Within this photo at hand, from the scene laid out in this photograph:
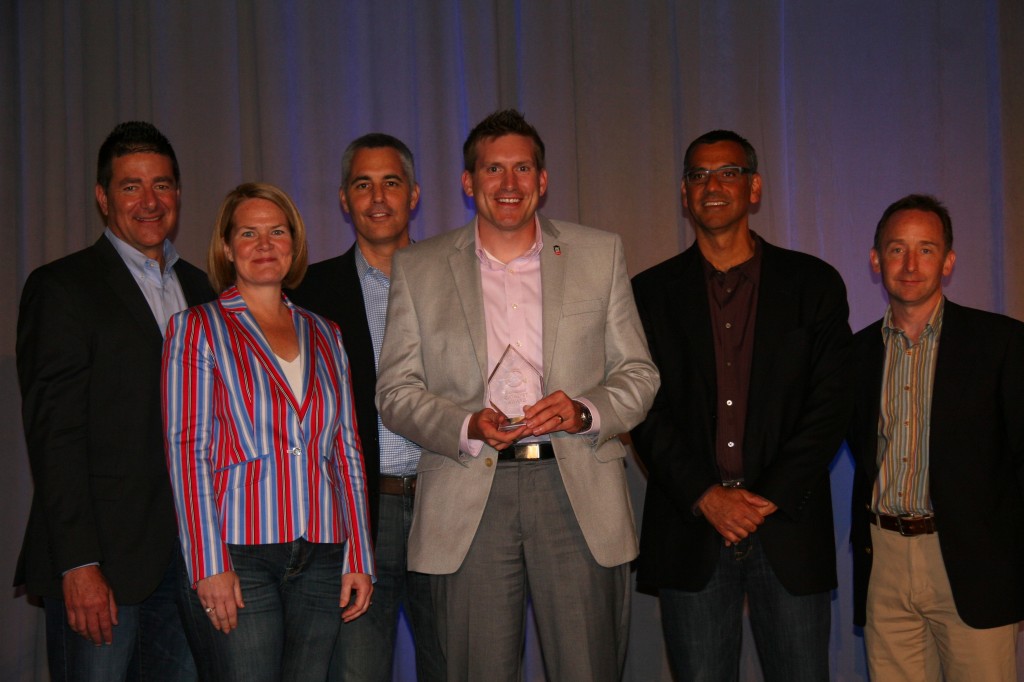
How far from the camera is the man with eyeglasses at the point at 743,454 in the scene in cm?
282

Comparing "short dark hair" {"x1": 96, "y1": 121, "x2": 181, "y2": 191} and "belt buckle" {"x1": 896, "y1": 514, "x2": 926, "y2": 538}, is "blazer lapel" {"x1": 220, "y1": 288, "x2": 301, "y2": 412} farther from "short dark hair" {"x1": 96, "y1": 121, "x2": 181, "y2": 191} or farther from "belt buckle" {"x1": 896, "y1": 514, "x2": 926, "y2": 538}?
"belt buckle" {"x1": 896, "y1": 514, "x2": 926, "y2": 538}

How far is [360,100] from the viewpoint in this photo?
4547 mm

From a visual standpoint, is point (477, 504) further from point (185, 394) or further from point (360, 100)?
point (360, 100)

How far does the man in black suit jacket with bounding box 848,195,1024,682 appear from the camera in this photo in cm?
282

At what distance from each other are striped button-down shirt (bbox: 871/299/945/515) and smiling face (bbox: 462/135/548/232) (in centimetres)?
134

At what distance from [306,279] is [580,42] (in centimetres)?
206

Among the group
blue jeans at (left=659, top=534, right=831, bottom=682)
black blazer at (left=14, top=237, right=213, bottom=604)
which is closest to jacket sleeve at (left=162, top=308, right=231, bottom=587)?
black blazer at (left=14, top=237, right=213, bottom=604)

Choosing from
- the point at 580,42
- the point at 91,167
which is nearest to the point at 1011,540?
the point at 580,42

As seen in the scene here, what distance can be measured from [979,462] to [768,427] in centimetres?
67

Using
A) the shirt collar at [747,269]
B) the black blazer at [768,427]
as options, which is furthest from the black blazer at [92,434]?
the shirt collar at [747,269]

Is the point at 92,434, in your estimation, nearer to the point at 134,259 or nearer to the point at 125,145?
the point at 134,259

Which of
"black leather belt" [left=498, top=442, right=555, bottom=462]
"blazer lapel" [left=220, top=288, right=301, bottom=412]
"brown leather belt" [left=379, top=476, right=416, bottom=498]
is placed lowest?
"brown leather belt" [left=379, top=476, right=416, bottom=498]

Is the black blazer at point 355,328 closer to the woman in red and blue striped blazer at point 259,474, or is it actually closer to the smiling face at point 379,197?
the smiling face at point 379,197

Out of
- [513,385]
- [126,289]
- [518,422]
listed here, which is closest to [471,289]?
[513,385]
